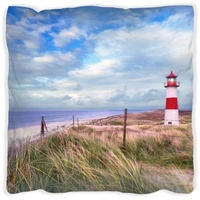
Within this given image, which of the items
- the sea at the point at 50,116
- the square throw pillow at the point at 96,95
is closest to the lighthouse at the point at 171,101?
the square throw pillow at the point at 96,95

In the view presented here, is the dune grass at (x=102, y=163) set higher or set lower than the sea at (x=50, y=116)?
lower

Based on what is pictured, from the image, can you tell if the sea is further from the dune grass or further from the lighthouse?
the lighthouse

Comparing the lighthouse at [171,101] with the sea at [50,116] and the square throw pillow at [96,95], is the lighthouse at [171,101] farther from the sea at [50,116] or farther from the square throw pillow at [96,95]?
the sea at [50,116]

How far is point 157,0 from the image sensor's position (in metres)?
2.15

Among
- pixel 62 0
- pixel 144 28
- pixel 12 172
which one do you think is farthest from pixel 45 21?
pixel 12 172

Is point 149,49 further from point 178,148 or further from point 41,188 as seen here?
point 41,188

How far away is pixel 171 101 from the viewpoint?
2.04 metres

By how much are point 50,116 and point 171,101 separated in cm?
87

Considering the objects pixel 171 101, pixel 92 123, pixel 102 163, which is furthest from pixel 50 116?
pixel 171 101

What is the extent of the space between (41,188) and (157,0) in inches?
63.3

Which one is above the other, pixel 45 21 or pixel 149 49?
pixel 45 21

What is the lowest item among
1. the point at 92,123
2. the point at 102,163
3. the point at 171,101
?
the point at 102,163

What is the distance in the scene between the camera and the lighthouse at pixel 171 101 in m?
2.03

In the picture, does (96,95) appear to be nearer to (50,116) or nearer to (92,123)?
(92,123)
